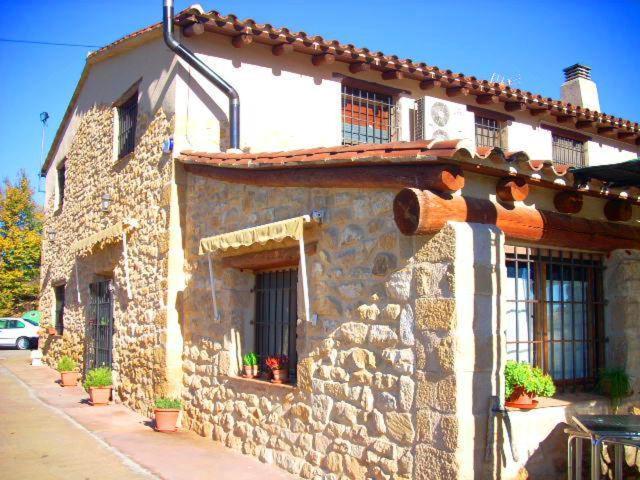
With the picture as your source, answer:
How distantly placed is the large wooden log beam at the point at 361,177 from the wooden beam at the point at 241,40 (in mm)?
2213

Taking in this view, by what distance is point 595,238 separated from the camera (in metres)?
5.71

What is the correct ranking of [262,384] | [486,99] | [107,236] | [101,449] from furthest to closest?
[486,99] → [107,236] → [101,449] → [262,384]

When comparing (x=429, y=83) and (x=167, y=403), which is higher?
(x=429, y=83)

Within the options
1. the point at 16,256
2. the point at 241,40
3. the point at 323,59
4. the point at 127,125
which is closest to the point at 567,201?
the point at 323,59

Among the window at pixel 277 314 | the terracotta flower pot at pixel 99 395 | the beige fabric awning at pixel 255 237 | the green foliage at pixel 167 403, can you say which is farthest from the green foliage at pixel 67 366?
the window at pixel 277 314

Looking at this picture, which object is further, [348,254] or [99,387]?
[99,387]

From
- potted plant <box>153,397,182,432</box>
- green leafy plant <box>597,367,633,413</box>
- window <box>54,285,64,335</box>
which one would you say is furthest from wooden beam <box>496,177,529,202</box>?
window <box>54,285,64,335</box>

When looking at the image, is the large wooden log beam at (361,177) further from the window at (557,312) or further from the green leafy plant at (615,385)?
the green leafy plant at (615,385)

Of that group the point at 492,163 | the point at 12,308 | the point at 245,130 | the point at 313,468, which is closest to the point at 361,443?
the point at 313,468

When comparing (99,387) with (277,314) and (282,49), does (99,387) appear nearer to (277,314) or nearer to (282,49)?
(277,314)

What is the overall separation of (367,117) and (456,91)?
150 centimetres

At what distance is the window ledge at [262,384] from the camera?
598 centimetres

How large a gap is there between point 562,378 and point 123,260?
22.2ft

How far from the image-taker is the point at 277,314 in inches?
267
